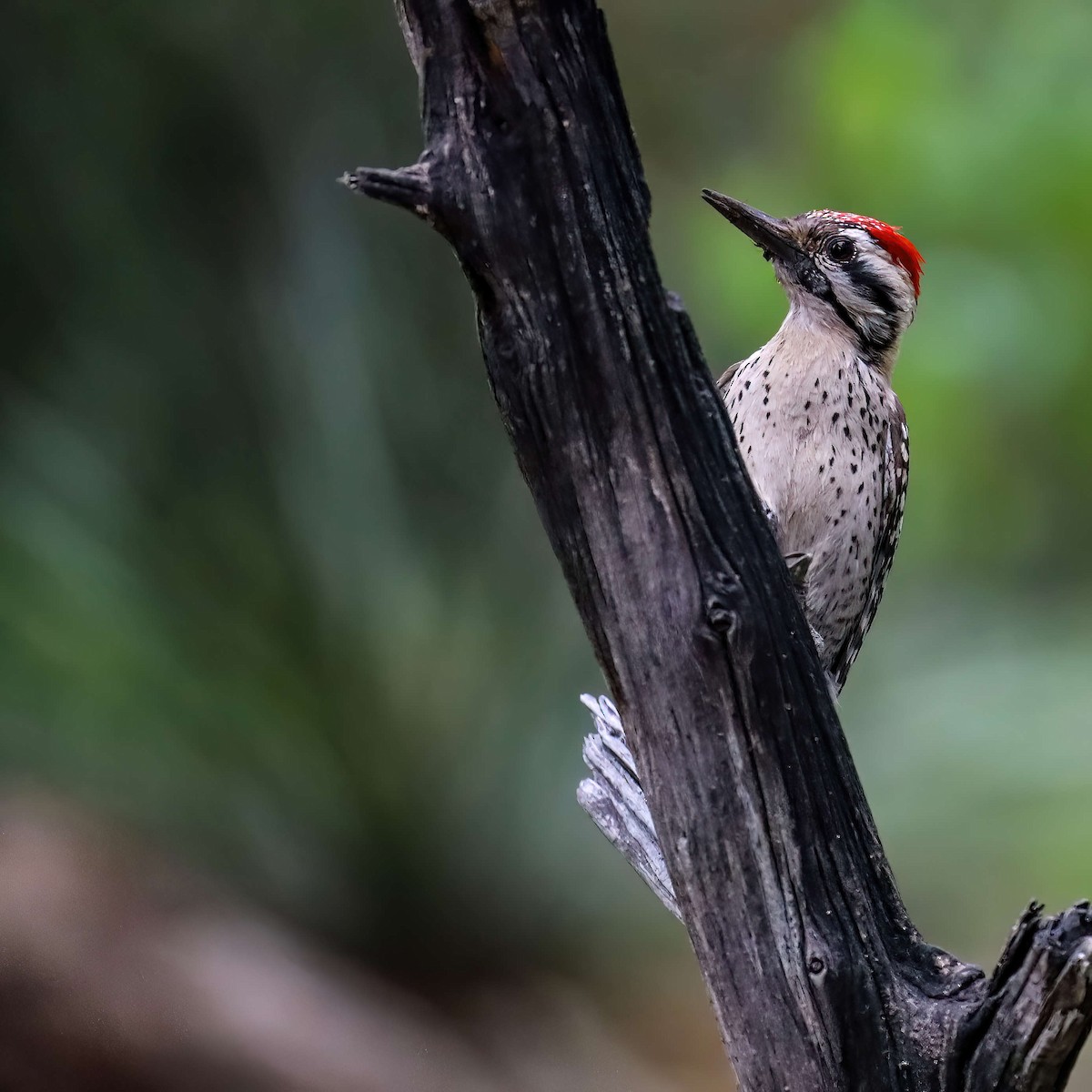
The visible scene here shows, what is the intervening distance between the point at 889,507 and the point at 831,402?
288mm

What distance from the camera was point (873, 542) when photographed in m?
2.53

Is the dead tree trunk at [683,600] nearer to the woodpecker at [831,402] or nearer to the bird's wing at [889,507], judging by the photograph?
the woodpecker at [831,402]

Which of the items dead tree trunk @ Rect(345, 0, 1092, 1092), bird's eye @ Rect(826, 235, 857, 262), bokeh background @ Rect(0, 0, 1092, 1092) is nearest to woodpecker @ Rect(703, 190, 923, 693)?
bird's eye @ Rect(826, 235, 857, 262)

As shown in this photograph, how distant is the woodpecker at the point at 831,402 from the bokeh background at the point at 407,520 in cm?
134

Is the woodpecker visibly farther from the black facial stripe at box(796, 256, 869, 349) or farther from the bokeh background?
the bokeh background

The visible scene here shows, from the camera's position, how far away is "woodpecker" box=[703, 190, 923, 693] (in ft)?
7.90

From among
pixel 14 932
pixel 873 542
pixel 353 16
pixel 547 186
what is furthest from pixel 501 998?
pixel 353 16

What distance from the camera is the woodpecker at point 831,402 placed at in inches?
94.8

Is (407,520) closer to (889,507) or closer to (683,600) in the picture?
(889,507)

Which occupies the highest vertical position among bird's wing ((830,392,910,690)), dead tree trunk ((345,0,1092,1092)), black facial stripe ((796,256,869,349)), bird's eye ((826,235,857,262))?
bird's eye ((826,235,857,262))

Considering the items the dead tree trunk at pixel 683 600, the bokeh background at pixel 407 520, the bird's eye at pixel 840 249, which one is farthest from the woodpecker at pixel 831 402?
the bokeh background at pixel 407 520

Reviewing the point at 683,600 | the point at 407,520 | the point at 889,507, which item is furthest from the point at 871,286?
the point at 407,520

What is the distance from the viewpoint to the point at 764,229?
7.98 feet

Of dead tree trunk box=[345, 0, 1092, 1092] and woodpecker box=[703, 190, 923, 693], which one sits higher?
woodpecker box=[703, 190, 923, 693]
